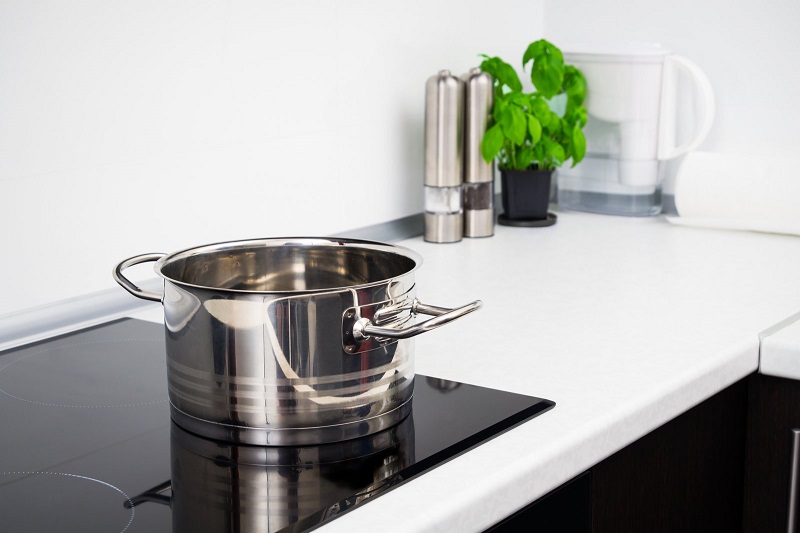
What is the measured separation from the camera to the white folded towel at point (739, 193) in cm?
154

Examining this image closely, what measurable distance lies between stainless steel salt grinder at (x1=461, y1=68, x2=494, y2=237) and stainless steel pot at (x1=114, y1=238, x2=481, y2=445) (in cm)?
78

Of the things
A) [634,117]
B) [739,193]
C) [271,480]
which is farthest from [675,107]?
[271,480]

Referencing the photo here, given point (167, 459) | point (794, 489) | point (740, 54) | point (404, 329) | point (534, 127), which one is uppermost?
point (740, 54)

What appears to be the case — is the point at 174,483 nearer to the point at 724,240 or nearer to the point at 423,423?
the point at 423,423

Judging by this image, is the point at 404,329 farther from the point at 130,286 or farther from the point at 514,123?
the point at 514,123

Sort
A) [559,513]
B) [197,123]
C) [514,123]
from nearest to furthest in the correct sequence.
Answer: [559,513], [197,123], [514,123]

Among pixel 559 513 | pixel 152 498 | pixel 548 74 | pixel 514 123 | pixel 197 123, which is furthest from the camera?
pixel 548 74

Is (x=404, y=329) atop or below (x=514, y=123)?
below

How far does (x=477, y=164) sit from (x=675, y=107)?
1.37 feet

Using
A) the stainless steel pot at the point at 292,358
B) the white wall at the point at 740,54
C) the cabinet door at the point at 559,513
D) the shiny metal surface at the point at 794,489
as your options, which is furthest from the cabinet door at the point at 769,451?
the white wall at the point at 740,54

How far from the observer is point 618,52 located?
1.67m

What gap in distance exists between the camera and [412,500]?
0.66 meters

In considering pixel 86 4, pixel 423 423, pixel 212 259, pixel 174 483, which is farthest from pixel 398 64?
pixel 174 483

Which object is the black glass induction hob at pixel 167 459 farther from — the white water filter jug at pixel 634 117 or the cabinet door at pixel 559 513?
the white water filter jug at pixel 634 117
